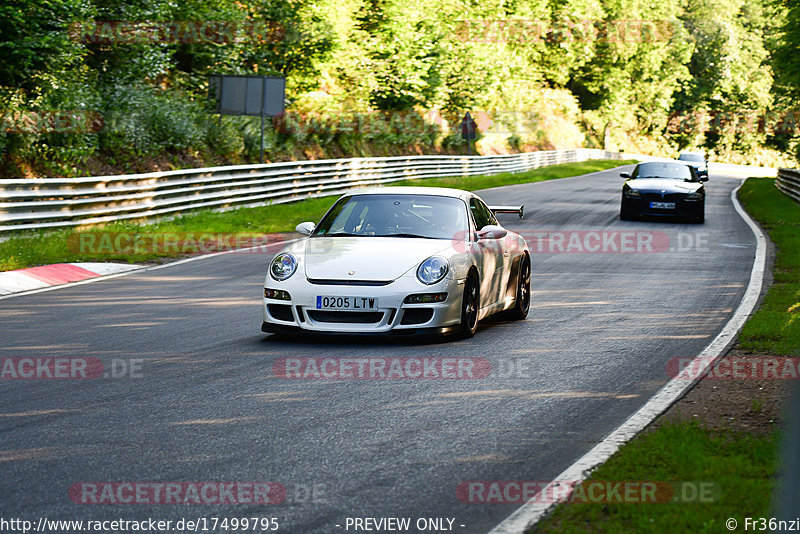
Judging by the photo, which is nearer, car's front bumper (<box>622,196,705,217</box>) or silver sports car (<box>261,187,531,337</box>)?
silver sports car (<box>261,187,531,337</box>)

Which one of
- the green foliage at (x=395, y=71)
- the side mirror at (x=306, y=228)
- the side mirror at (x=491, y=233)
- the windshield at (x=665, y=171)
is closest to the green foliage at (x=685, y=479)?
the side mirror at (x=491, y=233)

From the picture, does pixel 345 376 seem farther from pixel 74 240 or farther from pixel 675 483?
pixel 74 240

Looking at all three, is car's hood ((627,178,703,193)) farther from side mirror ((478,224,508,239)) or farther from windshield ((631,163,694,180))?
side mirror ((478,224,508,239))

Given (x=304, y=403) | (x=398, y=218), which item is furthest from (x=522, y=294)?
(x=304, y=403)

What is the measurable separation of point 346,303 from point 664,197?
16.6 metres

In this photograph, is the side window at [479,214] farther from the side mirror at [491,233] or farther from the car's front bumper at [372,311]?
the car's front bumper at [372,311]

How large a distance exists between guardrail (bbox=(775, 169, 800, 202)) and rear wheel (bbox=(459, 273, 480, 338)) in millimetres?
21112

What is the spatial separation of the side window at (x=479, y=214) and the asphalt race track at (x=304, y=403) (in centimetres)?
106

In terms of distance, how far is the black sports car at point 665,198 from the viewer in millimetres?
23484

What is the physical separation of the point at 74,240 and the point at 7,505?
39.1 feet

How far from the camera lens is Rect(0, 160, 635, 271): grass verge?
1443 centimetres

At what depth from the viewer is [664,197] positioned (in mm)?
23547

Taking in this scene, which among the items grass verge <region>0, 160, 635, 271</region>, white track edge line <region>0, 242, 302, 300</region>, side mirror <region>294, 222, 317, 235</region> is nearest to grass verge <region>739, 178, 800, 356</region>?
side mirror <region>294, 222, 317, 235</region>

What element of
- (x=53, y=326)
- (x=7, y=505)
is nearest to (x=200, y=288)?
(x=53, y=326)
